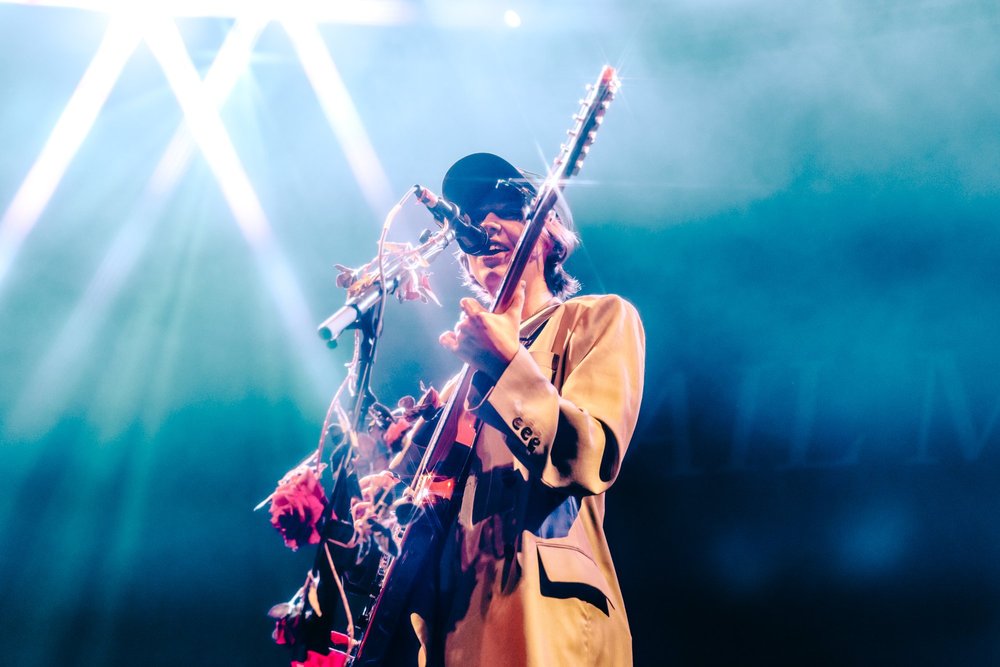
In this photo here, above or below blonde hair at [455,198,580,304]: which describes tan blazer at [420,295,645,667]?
below

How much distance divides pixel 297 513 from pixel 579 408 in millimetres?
859

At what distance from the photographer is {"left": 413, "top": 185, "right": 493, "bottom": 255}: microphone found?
4.70 feet

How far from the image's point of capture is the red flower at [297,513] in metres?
1.50

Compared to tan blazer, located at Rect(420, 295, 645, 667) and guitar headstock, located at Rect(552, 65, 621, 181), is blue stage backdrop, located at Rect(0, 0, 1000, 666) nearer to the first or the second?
tan blazer, located at Rect(420, 295, 645, 667)

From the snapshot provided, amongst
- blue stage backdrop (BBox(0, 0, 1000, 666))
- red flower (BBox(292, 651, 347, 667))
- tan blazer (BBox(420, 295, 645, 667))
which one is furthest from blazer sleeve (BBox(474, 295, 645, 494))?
blue stage backdrop (BBox(0, 0, 1000, 666))

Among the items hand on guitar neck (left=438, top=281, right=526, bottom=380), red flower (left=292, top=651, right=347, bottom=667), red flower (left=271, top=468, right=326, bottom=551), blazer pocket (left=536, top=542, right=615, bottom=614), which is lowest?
red flower (left=292, top=651, right=347, bottom=667)

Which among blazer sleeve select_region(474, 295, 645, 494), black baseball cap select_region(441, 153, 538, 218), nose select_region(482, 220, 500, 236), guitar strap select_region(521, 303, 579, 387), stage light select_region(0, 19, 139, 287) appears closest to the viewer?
blazer sleeve select_region(474, 295, 645, 494)

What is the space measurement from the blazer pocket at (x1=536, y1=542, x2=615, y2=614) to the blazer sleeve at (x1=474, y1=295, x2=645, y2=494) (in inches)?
8.3

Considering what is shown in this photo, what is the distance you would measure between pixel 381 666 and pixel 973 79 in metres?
5.12

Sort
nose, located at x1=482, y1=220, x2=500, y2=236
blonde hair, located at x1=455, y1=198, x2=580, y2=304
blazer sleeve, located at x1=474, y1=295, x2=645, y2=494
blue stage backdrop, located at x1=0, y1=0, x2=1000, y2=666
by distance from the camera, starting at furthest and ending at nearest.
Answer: blue stage backdrop, located at x1=0, y1=0, x2=1000, y2=666 → blonde hair, located at x1=455, y1=198, x2=580, y2=304 → nose, located at x1=482, y1=220, x2=500, y2=236 → blazer sleeve, located at x1=474, y1=295, x2=645, y2=494

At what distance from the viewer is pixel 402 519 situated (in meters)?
1.51

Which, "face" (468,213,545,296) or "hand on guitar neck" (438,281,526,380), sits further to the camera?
"face" (468,213,545,296)

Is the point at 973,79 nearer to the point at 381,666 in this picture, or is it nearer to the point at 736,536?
the point at 736,536

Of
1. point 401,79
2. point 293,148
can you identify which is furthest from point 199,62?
point 401,79
